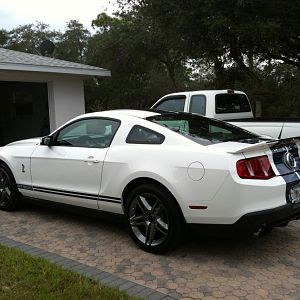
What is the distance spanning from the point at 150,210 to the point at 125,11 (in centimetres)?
2069

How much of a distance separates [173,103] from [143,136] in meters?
5.13

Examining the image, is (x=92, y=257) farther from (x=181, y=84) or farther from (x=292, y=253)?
(x=181, y=84)

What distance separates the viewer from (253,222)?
4316 millimetres

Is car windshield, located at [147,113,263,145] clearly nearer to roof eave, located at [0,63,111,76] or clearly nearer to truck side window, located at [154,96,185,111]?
truck side window, located at [154,96,185,111]

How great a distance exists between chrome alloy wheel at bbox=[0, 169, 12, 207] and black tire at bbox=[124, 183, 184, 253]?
2.38 meters

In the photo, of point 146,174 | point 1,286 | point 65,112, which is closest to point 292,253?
point 146,174

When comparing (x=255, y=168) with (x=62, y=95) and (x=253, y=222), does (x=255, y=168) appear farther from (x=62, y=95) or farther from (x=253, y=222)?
(x=62, y=95)

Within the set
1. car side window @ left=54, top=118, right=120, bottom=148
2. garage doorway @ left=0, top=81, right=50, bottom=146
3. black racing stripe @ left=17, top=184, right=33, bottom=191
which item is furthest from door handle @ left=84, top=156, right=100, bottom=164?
garage doorway @ left=0, top=81, right=50, bottom=146

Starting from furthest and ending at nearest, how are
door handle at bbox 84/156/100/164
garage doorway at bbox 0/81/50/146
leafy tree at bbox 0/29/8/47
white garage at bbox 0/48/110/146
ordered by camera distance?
leafy tree at bbox 0/29/8/47 → garage doorway at bbox 0/81/50/146 → white garage at bbox 0/48/110/146 → door handle at bbox 84/156/100/164

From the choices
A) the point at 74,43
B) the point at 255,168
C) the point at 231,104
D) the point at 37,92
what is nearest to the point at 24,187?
the point at 255,168

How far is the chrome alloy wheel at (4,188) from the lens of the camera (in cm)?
667

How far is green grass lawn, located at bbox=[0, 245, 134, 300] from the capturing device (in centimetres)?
371

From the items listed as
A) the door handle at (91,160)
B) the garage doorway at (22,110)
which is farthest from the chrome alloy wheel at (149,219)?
the garage doorway at (22,110)

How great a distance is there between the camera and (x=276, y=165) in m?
4.64
